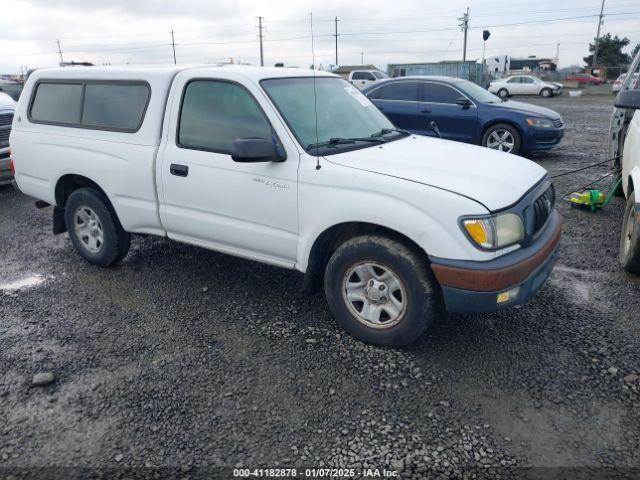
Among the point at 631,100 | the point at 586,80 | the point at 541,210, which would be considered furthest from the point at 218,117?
the point at 586,80

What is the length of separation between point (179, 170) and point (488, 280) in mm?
2453

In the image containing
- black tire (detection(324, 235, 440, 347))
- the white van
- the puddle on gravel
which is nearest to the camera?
black tire (detection(324, 235, 440, 347))

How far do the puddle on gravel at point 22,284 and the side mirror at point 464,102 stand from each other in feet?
25.5

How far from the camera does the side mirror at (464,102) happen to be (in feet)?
31.6

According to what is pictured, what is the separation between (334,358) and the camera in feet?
11.2

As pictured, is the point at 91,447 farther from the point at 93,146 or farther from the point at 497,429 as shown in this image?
the point at 93,146

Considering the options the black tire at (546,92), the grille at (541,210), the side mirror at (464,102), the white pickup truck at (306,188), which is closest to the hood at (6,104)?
the white pickup truck at (306,188)

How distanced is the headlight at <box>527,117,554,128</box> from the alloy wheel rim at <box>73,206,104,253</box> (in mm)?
7928

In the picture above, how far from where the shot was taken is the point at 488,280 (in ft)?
9.81

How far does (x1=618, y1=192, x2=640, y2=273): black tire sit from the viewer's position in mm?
4281

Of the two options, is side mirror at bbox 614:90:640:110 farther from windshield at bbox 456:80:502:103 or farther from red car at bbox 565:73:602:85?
red car at bbox 565:73:602:85

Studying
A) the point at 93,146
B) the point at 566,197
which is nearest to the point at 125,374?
the point at 93,146

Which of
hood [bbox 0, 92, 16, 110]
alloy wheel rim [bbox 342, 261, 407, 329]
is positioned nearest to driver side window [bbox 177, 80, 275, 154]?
alloy wheel rim [bbox 342, 261, 407, 329]

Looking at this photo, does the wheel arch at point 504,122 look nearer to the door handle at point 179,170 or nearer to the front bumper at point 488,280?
the front bumper at point 488,280
